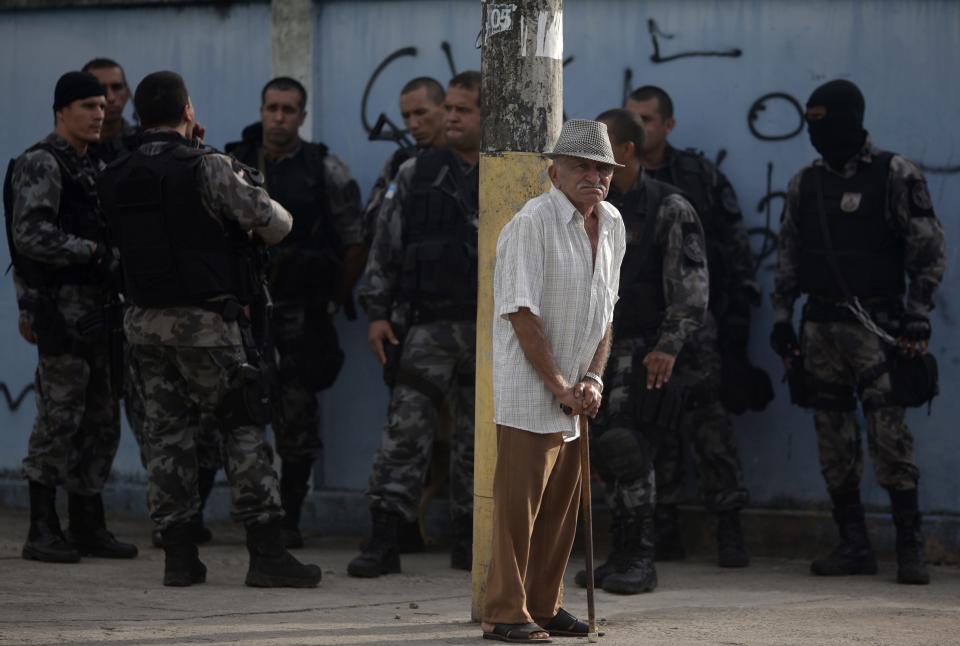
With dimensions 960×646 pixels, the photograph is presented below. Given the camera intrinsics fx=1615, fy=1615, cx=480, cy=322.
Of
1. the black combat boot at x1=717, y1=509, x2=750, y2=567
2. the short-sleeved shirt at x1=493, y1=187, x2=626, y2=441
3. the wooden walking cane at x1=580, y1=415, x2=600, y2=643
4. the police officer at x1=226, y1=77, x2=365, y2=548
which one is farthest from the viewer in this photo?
the police officer at x1=226, y1=77, x2=365, y2=548

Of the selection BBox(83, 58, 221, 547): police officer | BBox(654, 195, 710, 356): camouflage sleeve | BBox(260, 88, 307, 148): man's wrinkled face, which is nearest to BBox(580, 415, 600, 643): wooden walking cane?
BBox(654, 195, 710, 356): camouflage sleeve

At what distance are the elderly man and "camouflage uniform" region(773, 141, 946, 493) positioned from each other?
230 cm

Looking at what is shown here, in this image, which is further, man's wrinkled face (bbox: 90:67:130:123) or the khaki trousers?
man's wrinkled face (bbox: 90:67:130:123)

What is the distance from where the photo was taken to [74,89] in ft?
24.6

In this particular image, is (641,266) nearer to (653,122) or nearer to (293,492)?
(653,122)

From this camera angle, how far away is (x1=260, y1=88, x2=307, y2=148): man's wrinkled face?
330 inches

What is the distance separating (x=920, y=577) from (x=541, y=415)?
2653 millimetres

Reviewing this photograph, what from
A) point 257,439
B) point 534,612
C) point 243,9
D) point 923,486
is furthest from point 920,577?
point 243,9

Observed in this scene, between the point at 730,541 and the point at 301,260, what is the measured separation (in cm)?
258

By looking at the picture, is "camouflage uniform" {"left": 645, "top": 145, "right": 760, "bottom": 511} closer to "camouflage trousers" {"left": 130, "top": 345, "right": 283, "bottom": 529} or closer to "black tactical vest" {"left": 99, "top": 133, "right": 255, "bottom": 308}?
"camouflage trousers" {"left": 130, "top": 345, "right": 283, "bottom": 529}

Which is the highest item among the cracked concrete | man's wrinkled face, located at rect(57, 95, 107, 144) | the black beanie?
the black beanie

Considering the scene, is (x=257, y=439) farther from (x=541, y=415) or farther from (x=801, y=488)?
(x=801, y=488)

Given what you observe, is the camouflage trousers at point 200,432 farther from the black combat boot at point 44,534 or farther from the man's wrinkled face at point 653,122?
the man's wrinkled face at point 653,122

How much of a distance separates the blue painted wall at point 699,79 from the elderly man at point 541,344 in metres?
2.83
